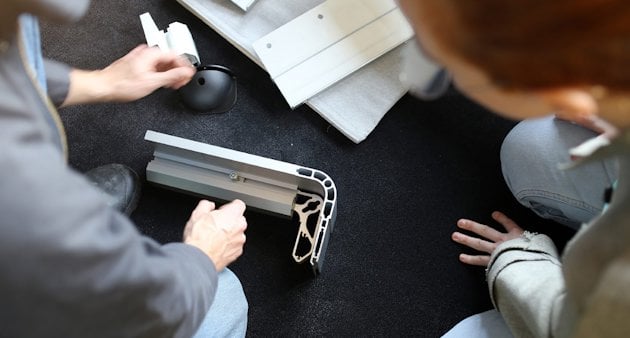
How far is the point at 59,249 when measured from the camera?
1.78 ft

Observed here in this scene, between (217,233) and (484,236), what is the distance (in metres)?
0.59

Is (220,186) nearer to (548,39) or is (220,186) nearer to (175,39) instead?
(175,39)

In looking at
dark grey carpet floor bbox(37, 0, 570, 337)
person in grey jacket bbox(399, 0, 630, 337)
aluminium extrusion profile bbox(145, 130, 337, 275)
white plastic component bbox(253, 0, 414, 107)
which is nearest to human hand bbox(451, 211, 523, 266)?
dark grey carpet floor bbox(37, 0, 570, 337)

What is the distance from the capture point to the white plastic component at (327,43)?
124 cm

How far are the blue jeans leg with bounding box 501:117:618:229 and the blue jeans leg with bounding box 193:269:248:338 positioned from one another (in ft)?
1.91

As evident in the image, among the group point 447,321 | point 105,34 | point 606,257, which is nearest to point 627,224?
point 606,257

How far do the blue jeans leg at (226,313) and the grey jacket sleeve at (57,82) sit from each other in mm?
391

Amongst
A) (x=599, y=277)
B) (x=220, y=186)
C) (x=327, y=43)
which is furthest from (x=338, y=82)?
(x=599, y=277)

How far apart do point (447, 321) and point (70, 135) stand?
0.93 metres

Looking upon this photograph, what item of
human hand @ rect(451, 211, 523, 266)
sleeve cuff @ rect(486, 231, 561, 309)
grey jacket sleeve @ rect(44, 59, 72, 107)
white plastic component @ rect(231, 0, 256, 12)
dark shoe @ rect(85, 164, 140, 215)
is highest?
grey jacket sleeve @ rect(44, 59, 72, 107)

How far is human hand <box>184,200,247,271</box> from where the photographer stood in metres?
0.92

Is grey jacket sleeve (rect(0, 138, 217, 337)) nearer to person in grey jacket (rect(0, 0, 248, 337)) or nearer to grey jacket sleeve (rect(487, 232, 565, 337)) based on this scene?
person in grey jacket (rect(0, 0, 248, 337))

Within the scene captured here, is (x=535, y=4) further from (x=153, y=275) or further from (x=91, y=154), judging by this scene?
(x=91, y=154)

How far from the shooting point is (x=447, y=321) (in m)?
1.19
